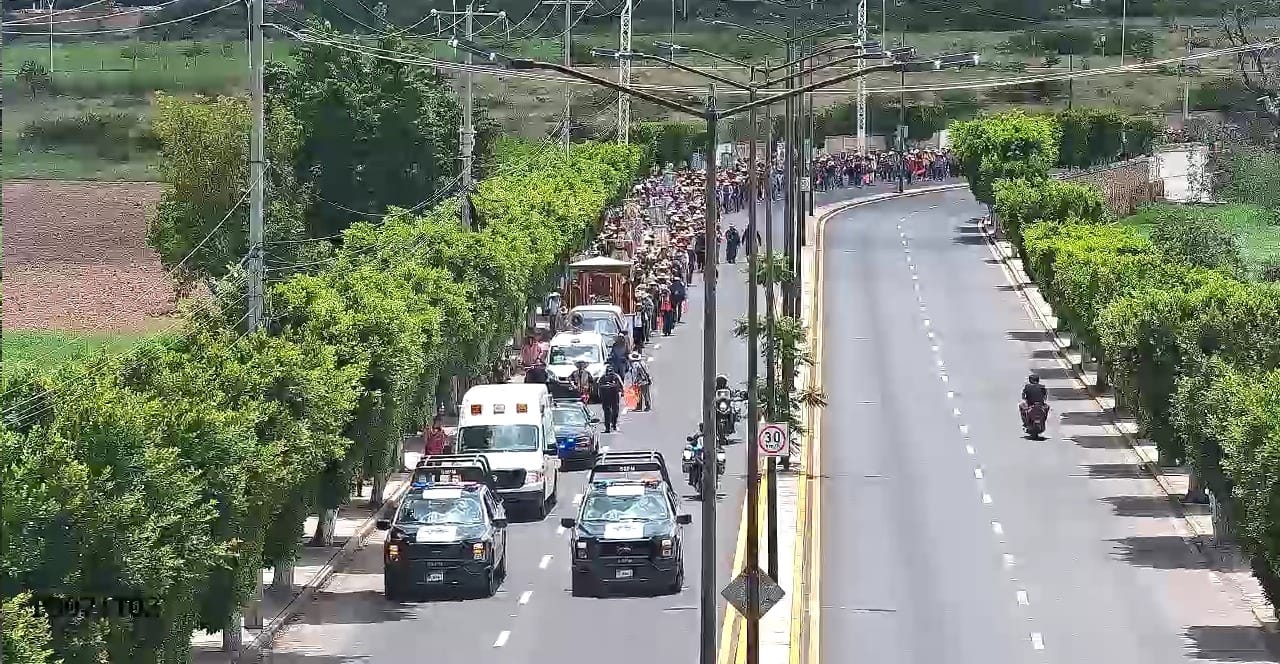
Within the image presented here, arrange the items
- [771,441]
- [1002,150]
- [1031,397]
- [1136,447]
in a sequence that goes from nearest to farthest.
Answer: [771,441] → [1136,447] → [1031,397] → [1002,150]

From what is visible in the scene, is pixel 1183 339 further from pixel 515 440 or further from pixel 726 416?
pixel 515 440

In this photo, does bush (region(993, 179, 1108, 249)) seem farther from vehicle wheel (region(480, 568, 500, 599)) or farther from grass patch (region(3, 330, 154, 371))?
vehicle wheel (region(480, 568, 500, 599))

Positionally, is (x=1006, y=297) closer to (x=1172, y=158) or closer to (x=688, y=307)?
(x=688, y=307)

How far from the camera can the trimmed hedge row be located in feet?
85.3

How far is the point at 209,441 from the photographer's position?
101 ft

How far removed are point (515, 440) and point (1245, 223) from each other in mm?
91595

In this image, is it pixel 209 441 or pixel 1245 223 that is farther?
pixel 1245 223

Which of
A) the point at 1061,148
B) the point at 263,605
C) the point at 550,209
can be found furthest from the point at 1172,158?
the point at 263,605

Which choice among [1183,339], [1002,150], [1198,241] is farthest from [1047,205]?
[1183,339]

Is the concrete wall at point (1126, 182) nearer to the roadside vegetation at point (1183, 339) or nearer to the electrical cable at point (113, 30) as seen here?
the roadside vegetation at point (1183, 339)

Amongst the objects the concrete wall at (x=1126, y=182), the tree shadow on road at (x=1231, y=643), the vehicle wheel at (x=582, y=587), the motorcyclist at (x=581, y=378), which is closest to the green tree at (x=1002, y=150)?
the concrete wall at (x=1126, y=182)

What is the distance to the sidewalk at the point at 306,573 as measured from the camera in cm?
3709

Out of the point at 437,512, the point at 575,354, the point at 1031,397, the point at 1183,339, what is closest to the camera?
the point at 437,512

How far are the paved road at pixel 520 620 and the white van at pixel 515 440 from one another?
2.54 ft
